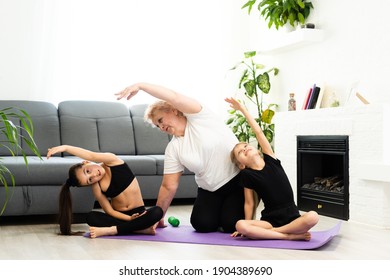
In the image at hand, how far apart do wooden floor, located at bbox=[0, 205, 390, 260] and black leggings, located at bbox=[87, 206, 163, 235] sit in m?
0.15

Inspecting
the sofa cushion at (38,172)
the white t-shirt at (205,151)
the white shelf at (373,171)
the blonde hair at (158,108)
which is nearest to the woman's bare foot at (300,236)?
the white t-shirt at (205,151)

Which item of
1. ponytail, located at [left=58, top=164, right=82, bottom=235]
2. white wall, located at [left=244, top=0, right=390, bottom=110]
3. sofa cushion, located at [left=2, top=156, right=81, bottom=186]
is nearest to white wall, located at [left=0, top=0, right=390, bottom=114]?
white wall, located at [left=244, top=0, right=390, bottom=110]

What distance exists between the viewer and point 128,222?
12.4ft

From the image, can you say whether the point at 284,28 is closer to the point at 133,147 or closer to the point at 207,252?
the point at 133,147

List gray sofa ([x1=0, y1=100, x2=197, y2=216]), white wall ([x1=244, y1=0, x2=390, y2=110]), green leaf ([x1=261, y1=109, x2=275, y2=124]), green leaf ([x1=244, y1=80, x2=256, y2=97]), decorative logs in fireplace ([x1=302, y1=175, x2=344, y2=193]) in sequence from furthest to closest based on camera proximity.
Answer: green leaf ([x1=244, y1=80, x2=256, y2=97])
green leaf ([x1=261, y1=109, x2=275, y2=124])
gray sofa ([x1=0, y1=100, x2=197, y2=216])
decorative logs in fireplace ([x1=302, y1=175, x2=344, y2=193])
white wall ([x1=244, y1=0, x2=390, y2=110])

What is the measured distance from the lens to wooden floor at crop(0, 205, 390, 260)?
3.15m

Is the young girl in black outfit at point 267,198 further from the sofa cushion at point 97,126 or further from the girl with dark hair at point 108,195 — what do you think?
the sofa cushion at point 97,126

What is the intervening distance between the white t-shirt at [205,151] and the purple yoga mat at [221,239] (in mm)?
342

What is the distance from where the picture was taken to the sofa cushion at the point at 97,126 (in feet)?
18.6

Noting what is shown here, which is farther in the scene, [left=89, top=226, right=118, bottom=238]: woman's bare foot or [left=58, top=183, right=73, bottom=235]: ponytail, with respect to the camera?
[left=58, top=183, right=73, bottom=235]: ponytail

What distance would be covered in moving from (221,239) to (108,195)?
82 cm

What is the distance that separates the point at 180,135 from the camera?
154 inches

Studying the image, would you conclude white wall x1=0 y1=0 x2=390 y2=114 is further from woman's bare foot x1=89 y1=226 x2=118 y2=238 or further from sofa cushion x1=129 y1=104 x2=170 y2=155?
woman's bare foot x1=89 y1=226 x2=118 y2=238

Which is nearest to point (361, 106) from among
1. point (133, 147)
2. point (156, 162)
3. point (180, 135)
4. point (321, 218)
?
point (321, 218)
